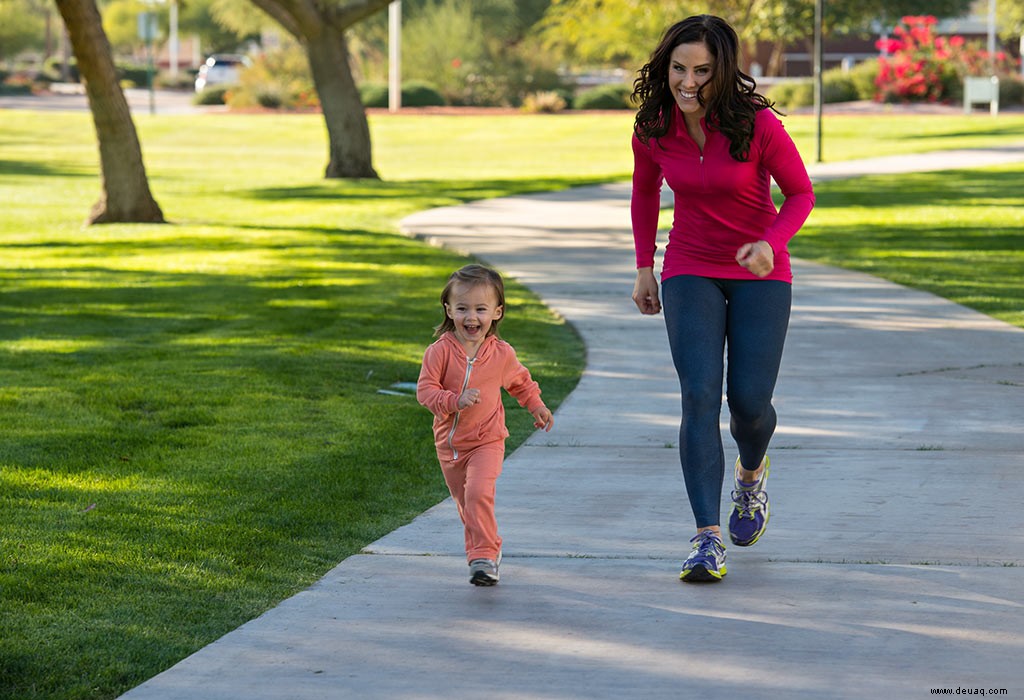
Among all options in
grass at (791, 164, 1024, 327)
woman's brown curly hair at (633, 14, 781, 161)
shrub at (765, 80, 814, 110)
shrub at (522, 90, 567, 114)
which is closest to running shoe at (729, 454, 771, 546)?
woman's brown curly hair at (633, 14, 781, 161)

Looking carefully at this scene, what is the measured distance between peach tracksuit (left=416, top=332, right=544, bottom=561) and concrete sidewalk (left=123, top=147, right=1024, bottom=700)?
0.21 meters

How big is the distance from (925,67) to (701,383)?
4516 cm

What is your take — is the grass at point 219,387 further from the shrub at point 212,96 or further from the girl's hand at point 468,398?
the shrub at point 212,96

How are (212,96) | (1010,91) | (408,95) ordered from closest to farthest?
(1010,91)
(408,95)
(212,96)

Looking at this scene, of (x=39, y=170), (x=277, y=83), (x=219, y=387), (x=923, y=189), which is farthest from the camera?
(x=277, y=83)

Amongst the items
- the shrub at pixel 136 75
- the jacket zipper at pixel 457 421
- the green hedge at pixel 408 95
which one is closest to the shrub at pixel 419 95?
the green hedge at pixel 408 95

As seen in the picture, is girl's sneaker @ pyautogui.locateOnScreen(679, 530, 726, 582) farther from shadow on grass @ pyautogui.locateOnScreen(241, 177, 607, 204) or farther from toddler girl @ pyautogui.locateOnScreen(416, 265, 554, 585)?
shadow on grass @ pyautogui.locateOnScreen(241, 177, 607, 204)

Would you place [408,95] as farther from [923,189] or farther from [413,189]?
[923,189]

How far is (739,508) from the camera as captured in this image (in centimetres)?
536

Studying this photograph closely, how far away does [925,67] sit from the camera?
47.8m

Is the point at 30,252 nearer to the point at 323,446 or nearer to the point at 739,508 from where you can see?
the point at 323,446

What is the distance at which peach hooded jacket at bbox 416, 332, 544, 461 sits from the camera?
4945mm

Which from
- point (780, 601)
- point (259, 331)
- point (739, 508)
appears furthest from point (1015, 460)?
point (259, 331)

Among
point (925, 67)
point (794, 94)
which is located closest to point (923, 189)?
point (794, 94)
